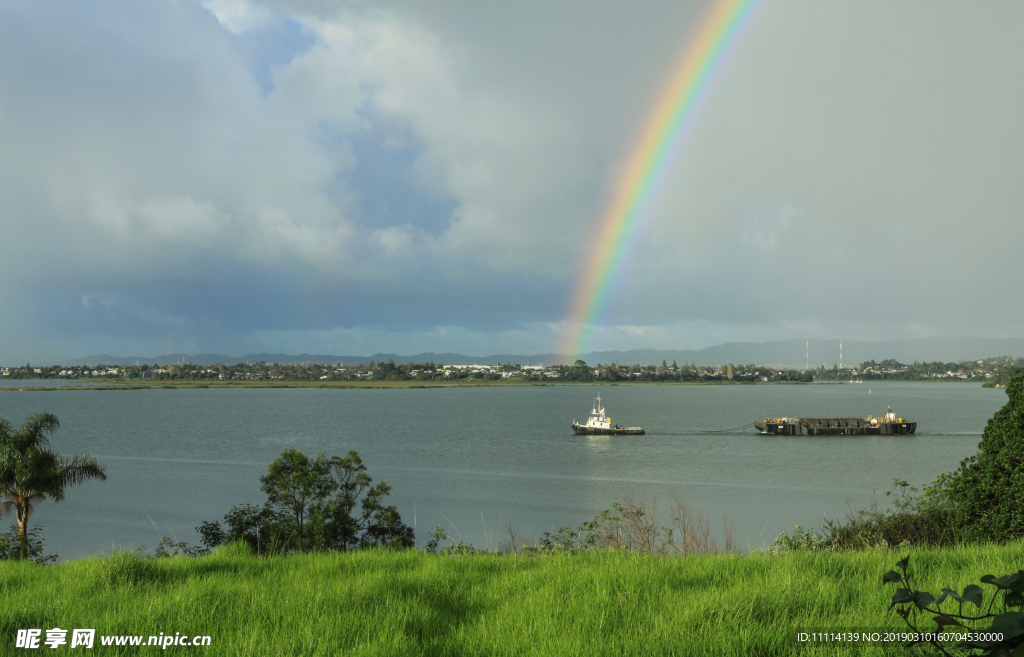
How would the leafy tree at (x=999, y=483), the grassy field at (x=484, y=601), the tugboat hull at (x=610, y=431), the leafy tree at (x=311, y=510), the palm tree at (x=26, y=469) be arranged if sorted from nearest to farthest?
the grassy field at (x=484, y=601)
the leafy tree at (x=999, y=483)
the leafy tree at (x=311, y=510)
the palm tree at (x=26, y=469)
the tugboat hull at (x=610, y=431)

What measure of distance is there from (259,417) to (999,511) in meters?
132

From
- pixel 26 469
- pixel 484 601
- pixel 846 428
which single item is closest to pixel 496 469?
pixel 26 469

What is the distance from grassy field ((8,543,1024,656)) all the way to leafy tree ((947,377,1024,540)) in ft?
6.81

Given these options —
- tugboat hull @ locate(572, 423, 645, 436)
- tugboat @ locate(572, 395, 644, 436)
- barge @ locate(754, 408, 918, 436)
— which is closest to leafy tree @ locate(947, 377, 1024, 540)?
tugboat @ locate(572, 395, 644, 436)

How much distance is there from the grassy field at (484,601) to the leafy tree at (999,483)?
207cm

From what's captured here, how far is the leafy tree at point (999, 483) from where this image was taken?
26.6ft

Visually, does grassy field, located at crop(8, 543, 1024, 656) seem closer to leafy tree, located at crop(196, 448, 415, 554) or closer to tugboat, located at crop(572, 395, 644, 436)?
leafy tree, located at crop(196, 448, 415, 554)

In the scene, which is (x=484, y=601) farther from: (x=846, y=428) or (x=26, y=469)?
(x=846, y=428)

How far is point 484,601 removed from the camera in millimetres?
5273

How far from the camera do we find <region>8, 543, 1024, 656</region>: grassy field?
410 cm

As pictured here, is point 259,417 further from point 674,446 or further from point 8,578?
point 8,578

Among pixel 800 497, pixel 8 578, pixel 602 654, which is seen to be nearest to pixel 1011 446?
pixel 602 654

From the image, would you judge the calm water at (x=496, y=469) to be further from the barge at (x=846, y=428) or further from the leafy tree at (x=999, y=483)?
the leafy tree at (x=999, y=483)

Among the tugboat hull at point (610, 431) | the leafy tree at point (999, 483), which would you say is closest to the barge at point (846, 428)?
the tugboat hull at point (610, 431)
